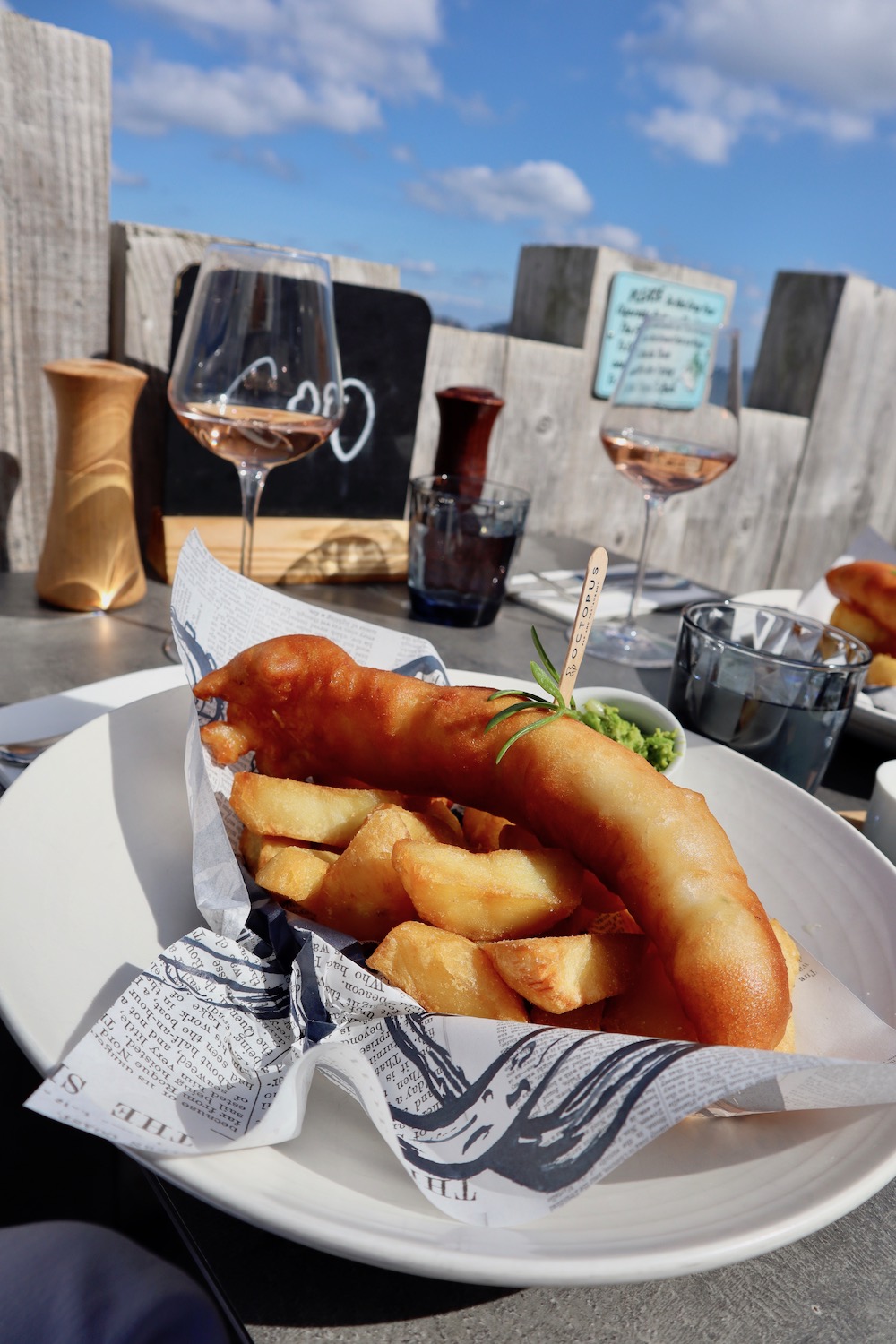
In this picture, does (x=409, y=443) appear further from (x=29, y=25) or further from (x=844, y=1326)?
(x=844, y=1326)

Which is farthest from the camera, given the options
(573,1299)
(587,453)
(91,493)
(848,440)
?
(848,440)

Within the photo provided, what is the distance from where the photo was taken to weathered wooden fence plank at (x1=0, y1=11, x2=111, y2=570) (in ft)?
5.72

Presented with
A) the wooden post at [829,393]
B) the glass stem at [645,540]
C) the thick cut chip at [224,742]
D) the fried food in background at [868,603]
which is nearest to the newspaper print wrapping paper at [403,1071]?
the thick cut chip at [224,742]

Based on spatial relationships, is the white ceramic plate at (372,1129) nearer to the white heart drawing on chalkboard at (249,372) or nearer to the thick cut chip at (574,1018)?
the thick cut chip at (574,1018)

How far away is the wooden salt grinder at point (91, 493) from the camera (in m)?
1.66

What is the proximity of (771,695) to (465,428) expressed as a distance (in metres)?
1.17

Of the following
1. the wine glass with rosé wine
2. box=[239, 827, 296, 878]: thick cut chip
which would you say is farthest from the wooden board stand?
box=[239, 827, 296, 878]: thick cut chip

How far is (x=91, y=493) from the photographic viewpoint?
1.72m

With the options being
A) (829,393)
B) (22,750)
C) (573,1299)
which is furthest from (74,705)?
(829,393)

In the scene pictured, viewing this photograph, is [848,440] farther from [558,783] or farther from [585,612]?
[558,783]

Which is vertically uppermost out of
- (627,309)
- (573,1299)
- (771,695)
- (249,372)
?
(627,309)

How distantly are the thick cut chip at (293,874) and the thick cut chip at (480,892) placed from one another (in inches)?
3.6

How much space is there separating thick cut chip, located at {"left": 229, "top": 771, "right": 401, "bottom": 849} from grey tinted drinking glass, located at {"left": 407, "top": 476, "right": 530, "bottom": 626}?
1.11 m

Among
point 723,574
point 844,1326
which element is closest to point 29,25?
point 844,1326
